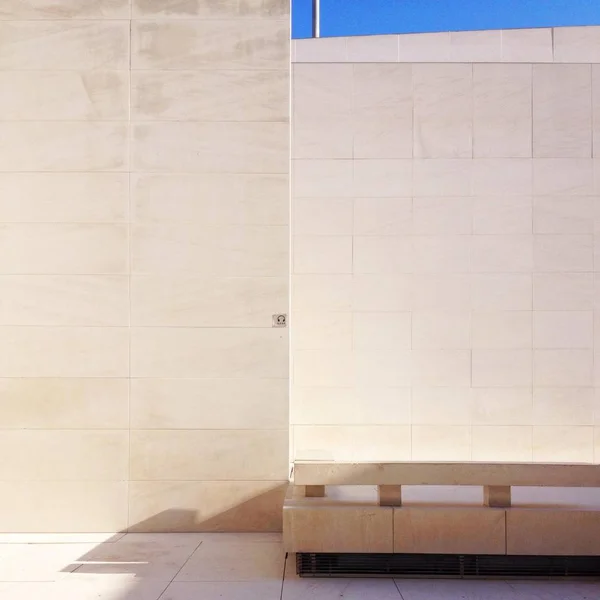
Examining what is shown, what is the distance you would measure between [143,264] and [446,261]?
3.63m

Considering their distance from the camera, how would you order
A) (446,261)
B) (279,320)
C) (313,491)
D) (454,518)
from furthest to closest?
(446,261) < (279,320) < (313,491) < (454,518)

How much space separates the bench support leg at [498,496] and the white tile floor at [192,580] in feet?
1.73

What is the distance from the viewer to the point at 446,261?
7.39 m

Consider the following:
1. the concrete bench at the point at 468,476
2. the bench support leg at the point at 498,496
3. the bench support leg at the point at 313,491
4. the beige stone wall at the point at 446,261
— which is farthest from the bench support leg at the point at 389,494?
the beige stone wall at the point at 446,261

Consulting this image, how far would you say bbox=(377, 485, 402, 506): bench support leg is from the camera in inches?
179

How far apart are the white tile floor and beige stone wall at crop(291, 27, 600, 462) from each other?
2551 millimetres

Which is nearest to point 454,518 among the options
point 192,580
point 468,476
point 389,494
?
point 468,476

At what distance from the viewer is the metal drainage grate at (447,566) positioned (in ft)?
14.7

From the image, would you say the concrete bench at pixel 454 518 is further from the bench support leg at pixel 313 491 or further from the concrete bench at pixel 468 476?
the bench support leg at pixel 313 491

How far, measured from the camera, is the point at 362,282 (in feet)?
24.3

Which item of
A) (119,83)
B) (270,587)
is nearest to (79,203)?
(119,83)

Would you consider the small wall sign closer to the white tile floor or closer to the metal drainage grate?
the white tile floor

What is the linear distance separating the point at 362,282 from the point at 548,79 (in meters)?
3.36

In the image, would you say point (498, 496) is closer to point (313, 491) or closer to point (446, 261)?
point (313, 491)
